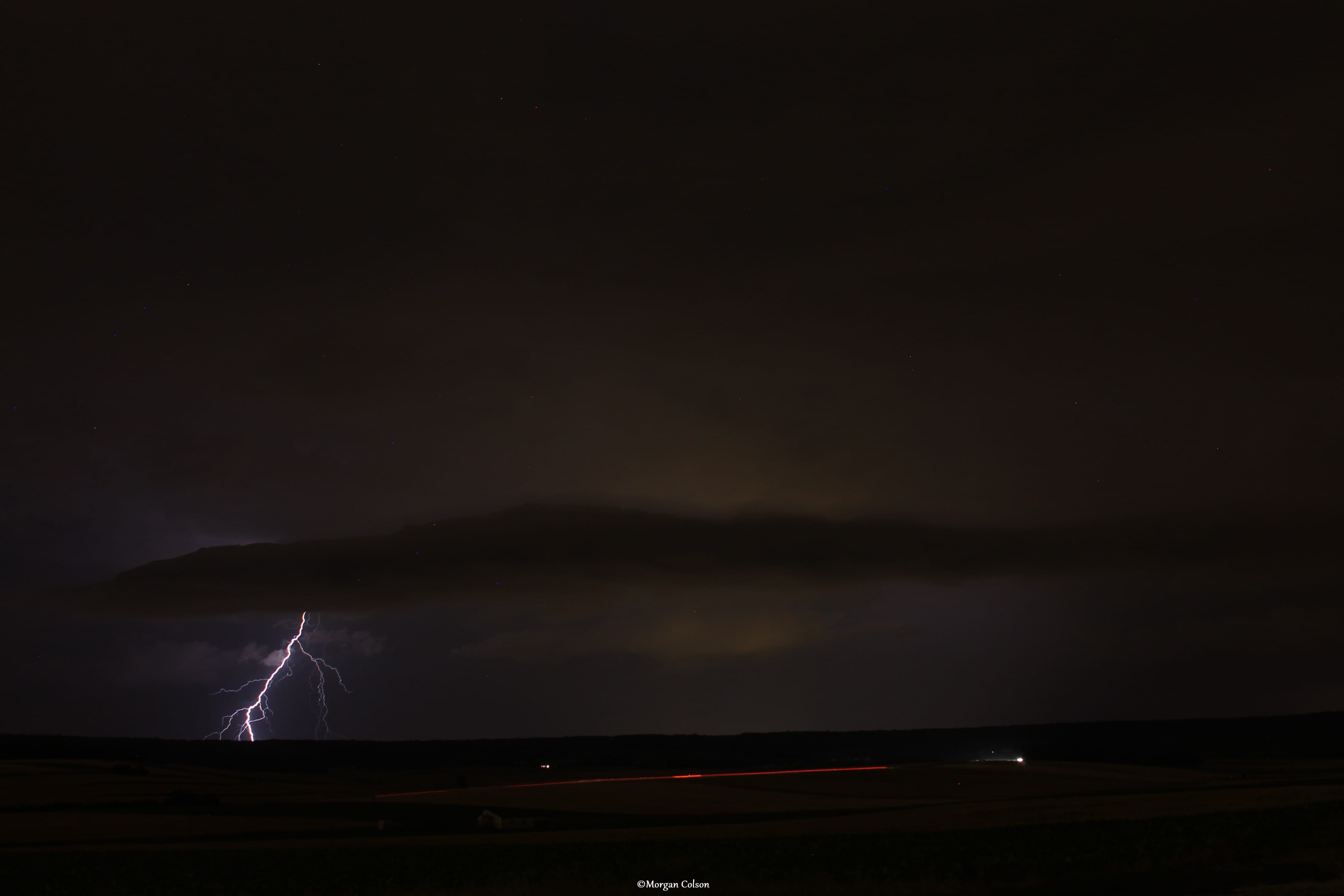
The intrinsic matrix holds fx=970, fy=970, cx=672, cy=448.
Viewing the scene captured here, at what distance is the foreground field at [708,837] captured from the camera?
116 feet

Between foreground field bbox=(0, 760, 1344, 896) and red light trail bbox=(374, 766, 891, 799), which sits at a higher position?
red light trail bbox=(374, 766, 891, 799)

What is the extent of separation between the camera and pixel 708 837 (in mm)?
55156

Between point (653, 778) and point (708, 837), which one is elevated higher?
point (653, 778)

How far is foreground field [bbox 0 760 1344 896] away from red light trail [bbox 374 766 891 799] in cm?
195

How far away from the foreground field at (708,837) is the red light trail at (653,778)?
76.6 inches

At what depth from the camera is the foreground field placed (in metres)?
35.3

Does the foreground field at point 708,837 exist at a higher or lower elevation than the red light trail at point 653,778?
lower

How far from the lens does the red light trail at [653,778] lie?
114 meters

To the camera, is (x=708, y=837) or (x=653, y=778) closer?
(x=708, y=837)

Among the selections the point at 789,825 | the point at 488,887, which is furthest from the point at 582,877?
the point at 789,825

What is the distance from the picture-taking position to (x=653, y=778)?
122 m

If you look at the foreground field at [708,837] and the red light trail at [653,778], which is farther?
the red light trail at [653,778]

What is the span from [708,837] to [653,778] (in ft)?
229

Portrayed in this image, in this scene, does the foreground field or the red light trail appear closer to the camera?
the foreground field
